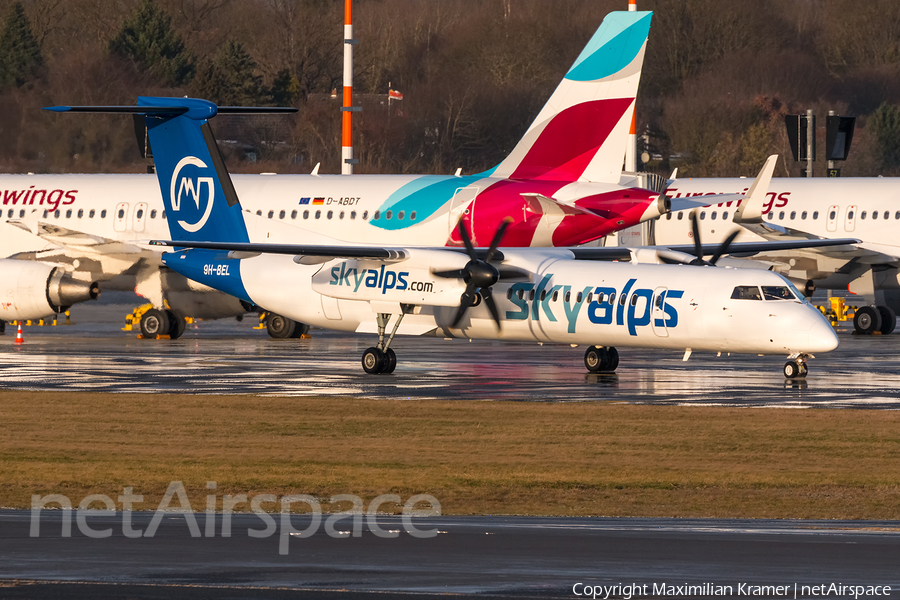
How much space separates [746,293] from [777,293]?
1.97ft

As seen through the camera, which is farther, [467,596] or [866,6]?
[866,6]

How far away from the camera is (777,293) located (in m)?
27.5

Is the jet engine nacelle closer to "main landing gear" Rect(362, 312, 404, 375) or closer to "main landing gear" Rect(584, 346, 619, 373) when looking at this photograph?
"main landing gear" Rect(362, 312, 404, 375)

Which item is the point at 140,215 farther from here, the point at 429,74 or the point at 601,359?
the point at 429,74

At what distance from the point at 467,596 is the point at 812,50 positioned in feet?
313

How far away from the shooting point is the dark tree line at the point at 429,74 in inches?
2516

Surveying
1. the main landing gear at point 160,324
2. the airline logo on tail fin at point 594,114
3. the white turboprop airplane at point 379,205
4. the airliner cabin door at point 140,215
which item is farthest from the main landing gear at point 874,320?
the airliner cabin door at point 140,215

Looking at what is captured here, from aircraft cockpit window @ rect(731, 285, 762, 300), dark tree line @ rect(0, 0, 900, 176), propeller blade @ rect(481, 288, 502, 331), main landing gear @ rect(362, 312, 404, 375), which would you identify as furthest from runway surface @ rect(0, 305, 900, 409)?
dark tree line @ rect(0, 0, 900, 176)

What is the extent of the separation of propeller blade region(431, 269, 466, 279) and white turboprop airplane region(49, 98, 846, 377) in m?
0.04

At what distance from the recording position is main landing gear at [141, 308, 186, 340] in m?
39.0

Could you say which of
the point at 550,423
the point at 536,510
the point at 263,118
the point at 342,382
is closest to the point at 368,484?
the point at 536,510

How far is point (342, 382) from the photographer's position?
28.2 metres

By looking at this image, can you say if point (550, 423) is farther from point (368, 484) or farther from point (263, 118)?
point (263, 118)

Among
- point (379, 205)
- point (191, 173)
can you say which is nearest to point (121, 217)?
point (379, 205)
